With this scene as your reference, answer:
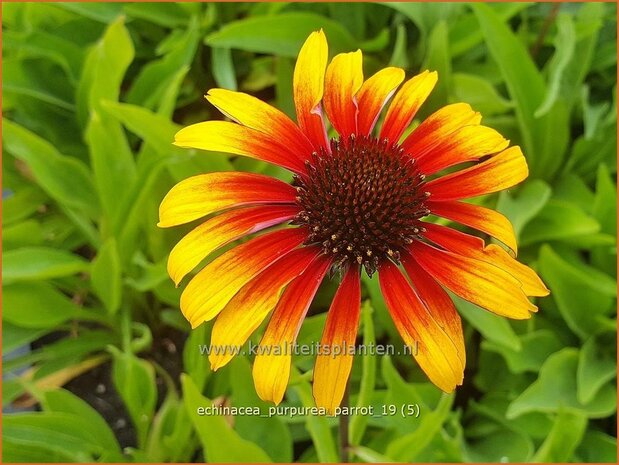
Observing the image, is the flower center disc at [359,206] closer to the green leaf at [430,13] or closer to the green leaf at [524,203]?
the green leaf at [524,203]

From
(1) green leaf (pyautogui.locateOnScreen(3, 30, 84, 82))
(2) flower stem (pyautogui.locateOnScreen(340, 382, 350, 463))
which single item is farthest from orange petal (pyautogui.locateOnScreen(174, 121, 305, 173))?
(1) green leaf (pyautogui.locateOnScreen(3, 30, 84, 82))

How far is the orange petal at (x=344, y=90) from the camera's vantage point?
0.52 m

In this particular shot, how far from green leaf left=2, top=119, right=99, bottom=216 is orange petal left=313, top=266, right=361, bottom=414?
0.71 meters

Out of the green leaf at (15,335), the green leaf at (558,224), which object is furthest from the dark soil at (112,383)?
the green leaf at (558,224)

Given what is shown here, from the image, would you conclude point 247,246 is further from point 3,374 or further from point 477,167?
point 3,374

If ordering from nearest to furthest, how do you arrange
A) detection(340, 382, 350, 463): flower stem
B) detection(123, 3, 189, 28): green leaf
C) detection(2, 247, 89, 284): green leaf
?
detection(340, 382, 350, 463): flower stem
detection(2, 247, 89, 284): green leaf
detection(123, 3, 189, 28): green leaf

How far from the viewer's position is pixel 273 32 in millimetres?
1069

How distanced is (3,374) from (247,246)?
2.58 ft

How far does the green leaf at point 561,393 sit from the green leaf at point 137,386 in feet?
1.61

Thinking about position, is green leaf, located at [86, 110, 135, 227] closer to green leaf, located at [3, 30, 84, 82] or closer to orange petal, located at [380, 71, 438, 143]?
green leaf, located at [3, 30, 84, 82]

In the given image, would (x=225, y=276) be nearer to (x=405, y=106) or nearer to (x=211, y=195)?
(x=211, y=195)

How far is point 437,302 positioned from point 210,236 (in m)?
0.17

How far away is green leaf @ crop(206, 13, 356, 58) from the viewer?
1015 mm

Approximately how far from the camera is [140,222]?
3.42ft
